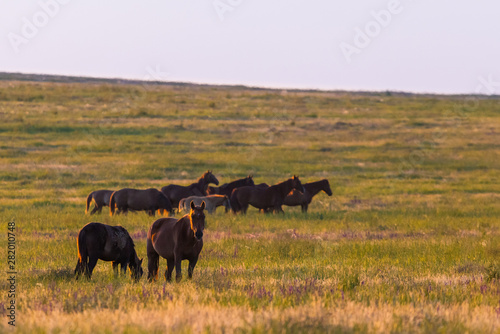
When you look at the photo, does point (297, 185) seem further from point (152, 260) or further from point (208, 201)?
point (152, 260)

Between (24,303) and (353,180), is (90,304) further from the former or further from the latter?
(353,180)

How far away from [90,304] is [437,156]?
47.5 metres

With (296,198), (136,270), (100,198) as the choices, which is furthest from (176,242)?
(296,198)

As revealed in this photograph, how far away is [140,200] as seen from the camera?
23.1m

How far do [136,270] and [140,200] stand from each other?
12.3 m

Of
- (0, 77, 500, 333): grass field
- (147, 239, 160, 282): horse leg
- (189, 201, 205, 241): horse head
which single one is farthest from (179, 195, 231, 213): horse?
(189, 201, 205, 241): horse head

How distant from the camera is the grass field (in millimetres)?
6934

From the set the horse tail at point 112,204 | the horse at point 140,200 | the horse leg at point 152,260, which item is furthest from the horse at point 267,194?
the horse leg at point 152,260

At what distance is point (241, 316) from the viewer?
21.8 ft

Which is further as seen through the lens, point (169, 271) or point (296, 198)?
point (296, 198)

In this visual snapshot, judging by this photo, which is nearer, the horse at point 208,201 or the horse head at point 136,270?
the horse head at point 136,270

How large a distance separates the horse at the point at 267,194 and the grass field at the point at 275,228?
3.39 feet

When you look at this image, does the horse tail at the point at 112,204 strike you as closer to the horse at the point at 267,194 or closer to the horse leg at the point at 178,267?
the horse at the point at 267,194

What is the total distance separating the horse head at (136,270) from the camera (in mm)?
10797
